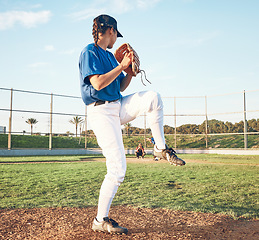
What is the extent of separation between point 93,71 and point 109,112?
469mm

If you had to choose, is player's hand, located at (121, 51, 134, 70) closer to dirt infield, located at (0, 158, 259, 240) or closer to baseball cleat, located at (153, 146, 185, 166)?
baseball cleat, located at (153, 146, 185, 166)

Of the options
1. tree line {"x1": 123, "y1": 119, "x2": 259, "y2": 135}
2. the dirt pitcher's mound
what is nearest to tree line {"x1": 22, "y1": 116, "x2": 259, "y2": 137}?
tree line {"x1": 123, "y1": 119, "x2": 259, "y2": 135}

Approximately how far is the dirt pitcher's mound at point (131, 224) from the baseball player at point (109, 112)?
1.07 ft

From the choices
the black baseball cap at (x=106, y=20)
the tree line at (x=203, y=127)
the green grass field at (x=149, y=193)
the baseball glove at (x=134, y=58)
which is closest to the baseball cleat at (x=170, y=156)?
the baseball glove at (x=134, y=58)

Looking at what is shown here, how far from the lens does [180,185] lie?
21.6ft

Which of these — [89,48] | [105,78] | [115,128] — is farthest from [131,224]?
[89,48]

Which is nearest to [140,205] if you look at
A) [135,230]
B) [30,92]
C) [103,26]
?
[135,230]

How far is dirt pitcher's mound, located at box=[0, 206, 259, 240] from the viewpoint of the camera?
9.99 ft

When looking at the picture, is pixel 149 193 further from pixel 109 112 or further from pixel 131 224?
pixel 109 112

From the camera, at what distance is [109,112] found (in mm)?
2979

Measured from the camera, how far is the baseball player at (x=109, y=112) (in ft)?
9.52

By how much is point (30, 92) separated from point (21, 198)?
16.5 metres

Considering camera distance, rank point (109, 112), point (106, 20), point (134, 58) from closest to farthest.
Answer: point (134, 58)
point (109, 112)
point (106, 20)

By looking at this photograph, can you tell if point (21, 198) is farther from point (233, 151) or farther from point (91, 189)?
point (233, 151)
